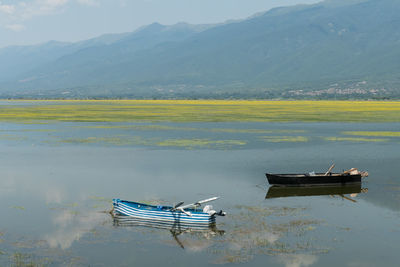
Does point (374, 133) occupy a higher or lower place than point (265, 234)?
lower

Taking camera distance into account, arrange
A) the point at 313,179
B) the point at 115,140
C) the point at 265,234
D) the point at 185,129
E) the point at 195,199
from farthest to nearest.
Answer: the point at 185,129, the point at 115,140, the point at 313,179, the point at 195,199, the point at 265,234

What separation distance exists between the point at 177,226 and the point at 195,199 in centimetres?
675

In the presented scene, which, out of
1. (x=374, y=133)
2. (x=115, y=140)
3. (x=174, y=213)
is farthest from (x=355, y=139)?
(x=174, y=213)

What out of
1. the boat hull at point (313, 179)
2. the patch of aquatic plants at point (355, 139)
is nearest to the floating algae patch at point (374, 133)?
the patch of aquatic plants at point (355, 139)

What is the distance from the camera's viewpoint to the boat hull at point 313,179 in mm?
39781

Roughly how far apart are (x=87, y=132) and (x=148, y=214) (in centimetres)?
5588

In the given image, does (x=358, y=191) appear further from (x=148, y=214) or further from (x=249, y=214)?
(x=148, y=214)

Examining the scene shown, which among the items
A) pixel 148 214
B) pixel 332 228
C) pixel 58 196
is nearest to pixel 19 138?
pixel 58 196

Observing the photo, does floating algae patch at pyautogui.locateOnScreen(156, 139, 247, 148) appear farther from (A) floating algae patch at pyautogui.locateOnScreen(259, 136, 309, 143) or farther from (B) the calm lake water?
(A) floating algae patch at pyautogui.locateOnScreen(259, 136, 309, 143)

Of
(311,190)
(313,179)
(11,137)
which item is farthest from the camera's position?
(11,137)

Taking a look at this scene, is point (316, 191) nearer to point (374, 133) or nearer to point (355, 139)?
point (355, 139)

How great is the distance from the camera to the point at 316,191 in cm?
3912

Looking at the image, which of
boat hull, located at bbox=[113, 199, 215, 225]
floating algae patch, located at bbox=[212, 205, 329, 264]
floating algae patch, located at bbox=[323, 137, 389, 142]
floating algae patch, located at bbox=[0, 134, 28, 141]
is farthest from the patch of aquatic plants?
boat hull, located at bbox=[113, 199, 215, 225]

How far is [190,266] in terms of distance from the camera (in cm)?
2323
